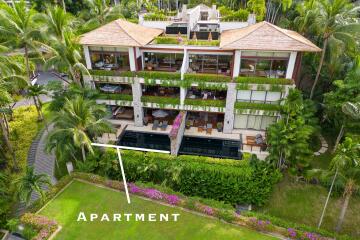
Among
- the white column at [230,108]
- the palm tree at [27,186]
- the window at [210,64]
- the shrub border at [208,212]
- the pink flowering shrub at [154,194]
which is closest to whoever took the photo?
the shrub border at [208,212]

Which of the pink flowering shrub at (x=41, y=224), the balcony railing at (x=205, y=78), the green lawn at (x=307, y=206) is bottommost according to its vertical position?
the green lawn at (x=307, y=206)

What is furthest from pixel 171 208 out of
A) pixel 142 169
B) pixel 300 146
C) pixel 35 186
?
pixel 300 146

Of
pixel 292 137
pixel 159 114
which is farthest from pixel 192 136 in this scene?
pixel 292 137

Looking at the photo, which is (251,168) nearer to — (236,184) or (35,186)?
(236,184)

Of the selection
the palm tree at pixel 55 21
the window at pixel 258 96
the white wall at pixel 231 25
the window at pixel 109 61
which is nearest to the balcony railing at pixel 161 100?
the window at pixel 109 61

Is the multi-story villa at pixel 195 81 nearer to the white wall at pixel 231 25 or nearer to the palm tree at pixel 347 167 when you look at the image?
the white wall at pixel 231 25

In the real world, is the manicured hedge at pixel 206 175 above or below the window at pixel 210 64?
below

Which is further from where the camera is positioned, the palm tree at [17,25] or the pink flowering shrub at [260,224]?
the palm tree at [17,25]

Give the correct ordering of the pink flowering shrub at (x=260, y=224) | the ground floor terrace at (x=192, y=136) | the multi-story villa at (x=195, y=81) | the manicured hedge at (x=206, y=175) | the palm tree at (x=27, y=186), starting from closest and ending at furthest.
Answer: the pink flowering shrub at (x=260, y=224)
the palm tree at (x=27, y=186)
the manicured hedge at (x=206, y=175)
the multi-story villa at (x=195, y=81)
the ground floor terrace at (x=192, y=136)
